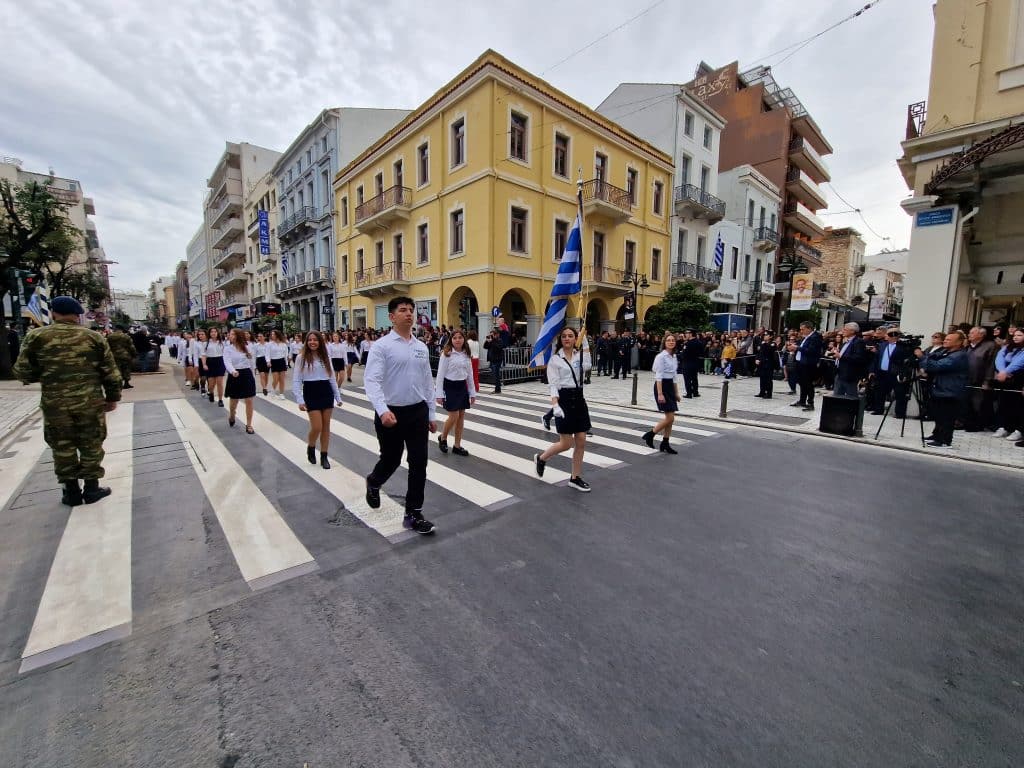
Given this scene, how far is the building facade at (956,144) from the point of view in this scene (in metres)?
8.70

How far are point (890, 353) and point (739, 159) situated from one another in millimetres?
31726

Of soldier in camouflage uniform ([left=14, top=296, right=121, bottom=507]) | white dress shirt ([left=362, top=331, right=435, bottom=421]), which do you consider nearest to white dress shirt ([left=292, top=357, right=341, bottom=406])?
soldier in camouflage uniform ([left=14, top=296, right=121, bottom=507])

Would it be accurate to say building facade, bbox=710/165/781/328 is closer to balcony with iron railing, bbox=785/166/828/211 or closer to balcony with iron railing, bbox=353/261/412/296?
balcony with iron railing, bbox=785/166/828/211

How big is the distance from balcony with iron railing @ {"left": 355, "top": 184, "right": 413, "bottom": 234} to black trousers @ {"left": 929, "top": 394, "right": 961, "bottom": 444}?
68.9ft

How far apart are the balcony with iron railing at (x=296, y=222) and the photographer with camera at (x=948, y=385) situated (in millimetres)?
32523

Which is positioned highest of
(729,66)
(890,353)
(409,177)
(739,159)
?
(729,66)

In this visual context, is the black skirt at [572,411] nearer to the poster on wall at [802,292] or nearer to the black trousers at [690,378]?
the black trousers at [690,378]

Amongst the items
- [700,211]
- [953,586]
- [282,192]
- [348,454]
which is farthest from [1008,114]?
[282,192]

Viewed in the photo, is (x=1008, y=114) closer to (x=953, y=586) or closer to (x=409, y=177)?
(x=953, y=586)

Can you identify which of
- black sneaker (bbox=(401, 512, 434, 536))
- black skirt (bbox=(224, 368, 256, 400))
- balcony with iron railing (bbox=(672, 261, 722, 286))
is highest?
balcony with iron railing (bbox=(672, 261, 722, 286))

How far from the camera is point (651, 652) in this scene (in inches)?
97.7

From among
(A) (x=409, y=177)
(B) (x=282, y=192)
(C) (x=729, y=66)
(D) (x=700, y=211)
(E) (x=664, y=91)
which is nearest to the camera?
(A) (x=409, y=177)

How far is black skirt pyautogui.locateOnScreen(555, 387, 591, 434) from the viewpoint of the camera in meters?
5.08

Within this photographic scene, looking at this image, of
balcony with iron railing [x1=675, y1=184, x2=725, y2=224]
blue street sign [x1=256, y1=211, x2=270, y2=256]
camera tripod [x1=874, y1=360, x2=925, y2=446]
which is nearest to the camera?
camera tripod [x1=874, y1=360, x2=925, y2=446]
